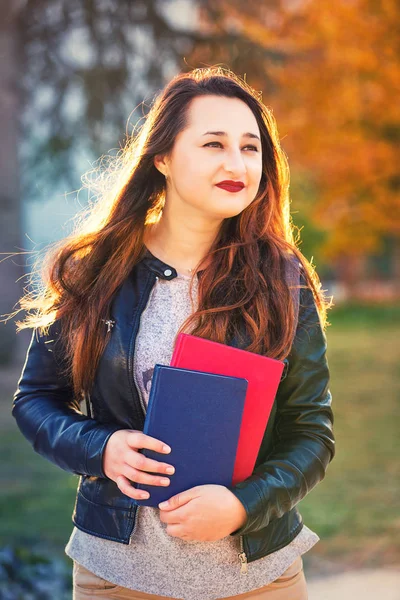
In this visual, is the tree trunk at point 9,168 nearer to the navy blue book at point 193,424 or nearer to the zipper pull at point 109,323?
the zipper pull at point 109,323

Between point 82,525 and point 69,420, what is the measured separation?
0.89 feet

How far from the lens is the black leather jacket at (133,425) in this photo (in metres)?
1.84

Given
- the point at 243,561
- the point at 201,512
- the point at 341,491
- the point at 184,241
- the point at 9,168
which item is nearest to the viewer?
the point at 201,512

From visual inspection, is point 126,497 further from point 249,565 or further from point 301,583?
point 301,583

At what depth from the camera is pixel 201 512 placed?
1691 mm

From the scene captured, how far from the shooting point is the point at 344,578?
4.39 m

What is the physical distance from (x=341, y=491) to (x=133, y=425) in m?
4.41

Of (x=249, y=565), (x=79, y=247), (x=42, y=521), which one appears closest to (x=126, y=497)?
(x=249, y=565)

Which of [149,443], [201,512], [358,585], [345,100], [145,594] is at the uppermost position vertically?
[345,100]

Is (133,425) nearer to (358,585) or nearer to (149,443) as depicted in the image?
(149,443)

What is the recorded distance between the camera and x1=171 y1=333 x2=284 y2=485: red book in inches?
68.5

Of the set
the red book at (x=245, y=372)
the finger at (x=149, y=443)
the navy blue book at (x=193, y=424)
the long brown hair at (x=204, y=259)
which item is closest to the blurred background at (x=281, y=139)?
the long brown hair at (x=204, y=259)

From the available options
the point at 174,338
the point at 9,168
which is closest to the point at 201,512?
the point at 174,338

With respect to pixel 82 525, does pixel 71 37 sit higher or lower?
higher
